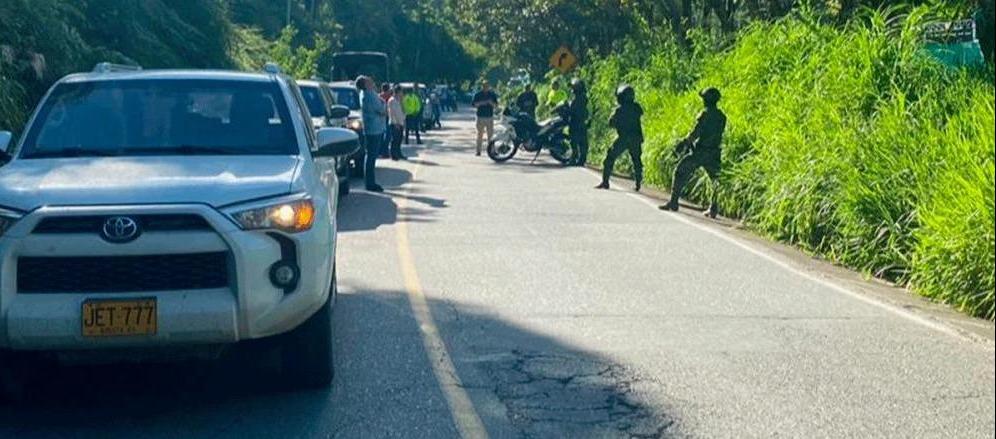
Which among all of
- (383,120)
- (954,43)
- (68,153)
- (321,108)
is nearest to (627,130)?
(383,120)

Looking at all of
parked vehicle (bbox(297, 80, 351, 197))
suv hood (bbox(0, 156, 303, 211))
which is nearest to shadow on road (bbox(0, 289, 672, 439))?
suv hood (bbox(0, 156, 303, 211))

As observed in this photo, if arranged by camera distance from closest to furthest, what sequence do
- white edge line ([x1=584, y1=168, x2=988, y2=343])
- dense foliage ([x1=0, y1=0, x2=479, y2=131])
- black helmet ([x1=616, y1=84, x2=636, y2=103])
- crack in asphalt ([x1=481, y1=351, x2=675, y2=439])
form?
1. crack in asphalt ([x1=481, y1=351, x2=675, y2=439])
2. white edge line ([x1=584, y1=168, x2=988, y2=343])
3. dense foliage ([x1=0, y1=0, x2=479, y2=131])
4. black helmet ([x1=616, y1=84, x2=636, y2=103])

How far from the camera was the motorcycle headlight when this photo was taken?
6.60 metres

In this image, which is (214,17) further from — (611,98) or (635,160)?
(635,160)

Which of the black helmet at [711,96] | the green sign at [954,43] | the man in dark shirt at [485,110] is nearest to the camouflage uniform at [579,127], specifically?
the man in dark shirt at [485,110]

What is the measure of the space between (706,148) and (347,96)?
429 inches

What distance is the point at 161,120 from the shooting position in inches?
320

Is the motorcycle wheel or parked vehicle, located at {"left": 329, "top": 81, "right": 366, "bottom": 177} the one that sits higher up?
parked vehicle, located at {"left": 329, "top": 81, "right": 366, "bottom": 177}

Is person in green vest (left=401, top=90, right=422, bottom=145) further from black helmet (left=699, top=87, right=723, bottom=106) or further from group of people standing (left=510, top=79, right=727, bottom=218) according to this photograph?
black helmet (left=699, top=87, right=723, bottom=106)

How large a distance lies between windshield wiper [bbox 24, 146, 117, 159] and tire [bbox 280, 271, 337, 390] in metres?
1.63

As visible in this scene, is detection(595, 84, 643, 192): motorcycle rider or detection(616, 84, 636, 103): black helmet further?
detection(616, 84, 636, 103): black helmet

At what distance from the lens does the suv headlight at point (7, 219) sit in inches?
254

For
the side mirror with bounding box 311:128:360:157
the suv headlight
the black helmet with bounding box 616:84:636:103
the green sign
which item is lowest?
the black helmet with bounding box 616:84:636:103

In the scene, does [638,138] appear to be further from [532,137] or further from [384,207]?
[532,137]
